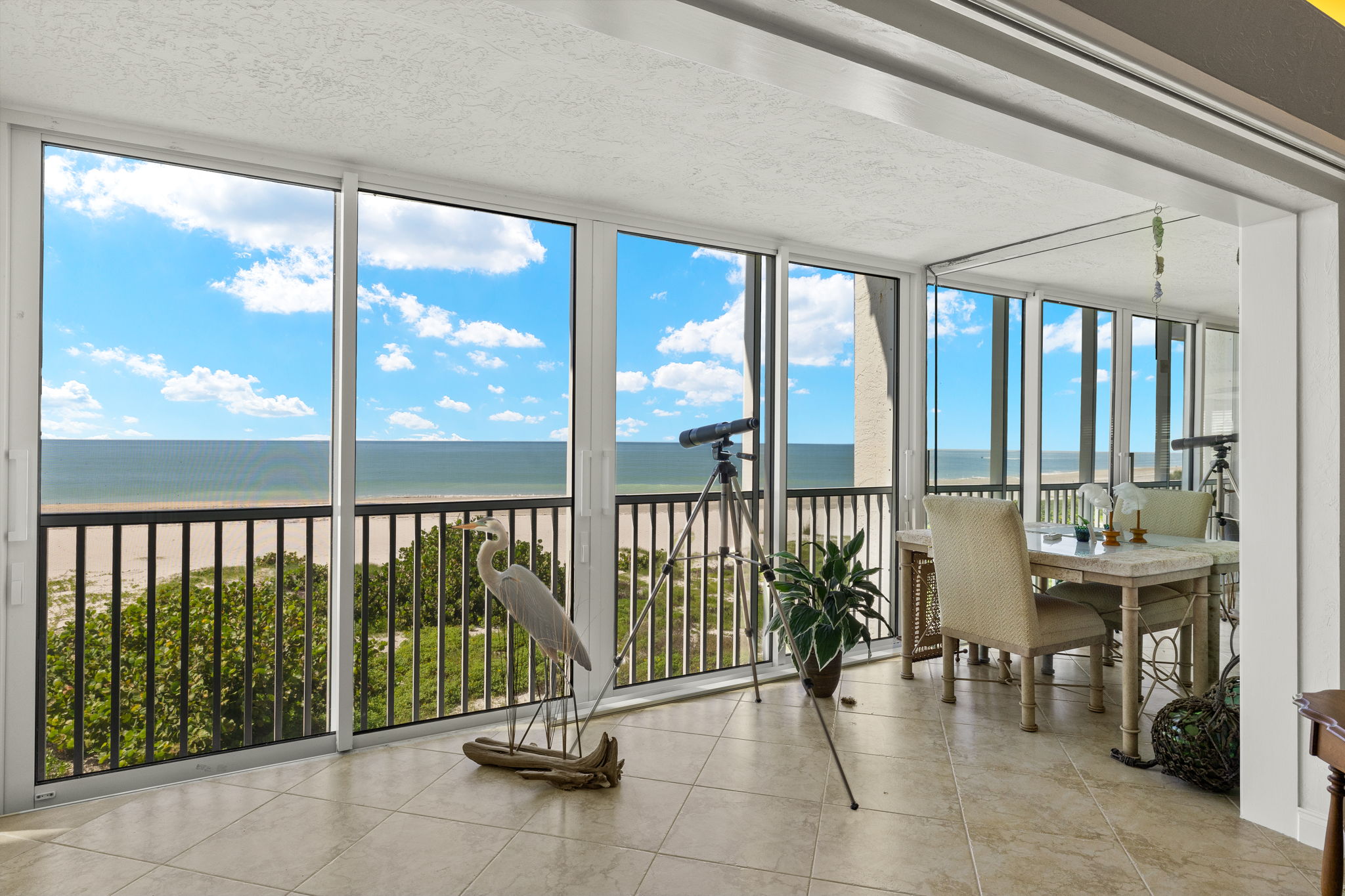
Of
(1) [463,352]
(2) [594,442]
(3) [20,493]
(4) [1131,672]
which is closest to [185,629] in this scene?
(3) [20,493]

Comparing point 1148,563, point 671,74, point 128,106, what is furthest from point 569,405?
point 1148,563

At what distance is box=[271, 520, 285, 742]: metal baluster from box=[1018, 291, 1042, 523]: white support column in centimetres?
357

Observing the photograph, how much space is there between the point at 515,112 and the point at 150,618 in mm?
2298

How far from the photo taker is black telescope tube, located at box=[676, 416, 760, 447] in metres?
2.46

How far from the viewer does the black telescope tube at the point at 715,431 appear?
246 cm

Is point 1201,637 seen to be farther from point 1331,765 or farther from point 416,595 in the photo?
point 416,595

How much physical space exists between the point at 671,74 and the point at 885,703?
9.04 feet

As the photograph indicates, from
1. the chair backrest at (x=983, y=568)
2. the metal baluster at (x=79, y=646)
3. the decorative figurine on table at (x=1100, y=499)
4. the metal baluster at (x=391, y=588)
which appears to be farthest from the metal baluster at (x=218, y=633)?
the decorative figurine on table at (x=1100, y=499)

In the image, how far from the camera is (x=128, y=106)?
7.27ft

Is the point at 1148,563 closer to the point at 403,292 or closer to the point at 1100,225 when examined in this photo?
the point at 1100,225

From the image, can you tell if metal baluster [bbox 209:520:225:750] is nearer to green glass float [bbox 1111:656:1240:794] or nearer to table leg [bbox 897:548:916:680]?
table leg [bbox 897:548:916:680]

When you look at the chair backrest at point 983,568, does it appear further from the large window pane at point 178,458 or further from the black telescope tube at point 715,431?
the large window pane at point 178,458

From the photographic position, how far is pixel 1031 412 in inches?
147

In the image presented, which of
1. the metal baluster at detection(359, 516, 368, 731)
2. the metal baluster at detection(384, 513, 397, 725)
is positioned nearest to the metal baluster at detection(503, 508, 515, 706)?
the metal baluster at detection(384, 513, 397, 725)
